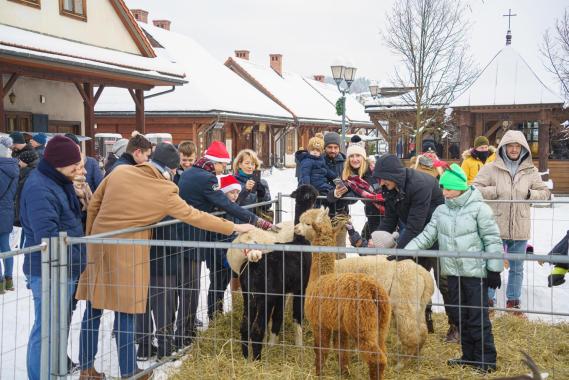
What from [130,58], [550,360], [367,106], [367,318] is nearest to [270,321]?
[367,318]

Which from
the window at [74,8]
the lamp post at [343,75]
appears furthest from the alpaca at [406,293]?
the window at [74,8]

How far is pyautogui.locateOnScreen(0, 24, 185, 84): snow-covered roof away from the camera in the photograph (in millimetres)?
11094

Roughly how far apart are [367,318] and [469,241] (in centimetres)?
125

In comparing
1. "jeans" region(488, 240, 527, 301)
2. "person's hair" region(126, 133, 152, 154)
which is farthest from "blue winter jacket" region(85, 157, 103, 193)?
"jeans" region(488, 240, 527, 301)

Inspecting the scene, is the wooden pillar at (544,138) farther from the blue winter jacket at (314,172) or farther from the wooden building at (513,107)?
the blue winter jacket at (314,172)

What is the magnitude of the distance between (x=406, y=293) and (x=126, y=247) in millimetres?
2226

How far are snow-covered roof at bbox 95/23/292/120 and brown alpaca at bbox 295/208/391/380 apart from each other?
68.2 ft

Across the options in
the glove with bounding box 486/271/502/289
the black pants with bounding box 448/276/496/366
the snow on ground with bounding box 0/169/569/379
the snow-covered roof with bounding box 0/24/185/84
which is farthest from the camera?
the snow-covered roof with bounding box 0/24/185/84

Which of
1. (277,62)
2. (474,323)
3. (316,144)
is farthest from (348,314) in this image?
(277,62)

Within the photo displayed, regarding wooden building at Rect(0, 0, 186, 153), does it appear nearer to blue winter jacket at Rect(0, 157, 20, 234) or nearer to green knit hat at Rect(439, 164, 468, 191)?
blue winter jacket at Rect(0, 157, 20, 234)

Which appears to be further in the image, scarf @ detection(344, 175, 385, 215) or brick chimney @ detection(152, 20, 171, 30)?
brick chimney @ detection(152, 20, 171, 30)

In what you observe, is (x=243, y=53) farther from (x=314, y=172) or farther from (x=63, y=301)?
(x=63, y=301)

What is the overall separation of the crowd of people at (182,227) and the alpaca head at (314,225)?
1.46ft

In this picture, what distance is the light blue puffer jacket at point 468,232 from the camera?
456 cm
